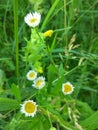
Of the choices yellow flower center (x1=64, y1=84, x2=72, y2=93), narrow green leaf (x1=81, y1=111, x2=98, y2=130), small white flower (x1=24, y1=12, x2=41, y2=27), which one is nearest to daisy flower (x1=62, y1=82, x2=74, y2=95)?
yellow flower center (x1=64, y1=84, x2=72, y2=93)

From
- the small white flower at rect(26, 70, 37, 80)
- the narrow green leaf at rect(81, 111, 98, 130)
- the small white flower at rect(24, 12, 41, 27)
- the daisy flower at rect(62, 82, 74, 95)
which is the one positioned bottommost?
the narrow green leaf at rect(81, 111, 98, 130)

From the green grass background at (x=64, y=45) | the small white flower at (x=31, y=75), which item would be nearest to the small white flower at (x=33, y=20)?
the green grass background at (x=64, y=45)

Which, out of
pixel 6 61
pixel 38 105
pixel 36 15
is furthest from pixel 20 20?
pixel 38 105

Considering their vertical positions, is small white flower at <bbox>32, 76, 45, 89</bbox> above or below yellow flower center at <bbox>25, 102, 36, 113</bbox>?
above

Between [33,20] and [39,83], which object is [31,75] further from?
[33,20]

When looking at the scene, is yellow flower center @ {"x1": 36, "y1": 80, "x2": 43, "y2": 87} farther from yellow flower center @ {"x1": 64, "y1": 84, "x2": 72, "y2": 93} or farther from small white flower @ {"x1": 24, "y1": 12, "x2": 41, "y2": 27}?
small white flower @ {"x1": 24, "y1": 12, "x2": 41, "y2": 27}

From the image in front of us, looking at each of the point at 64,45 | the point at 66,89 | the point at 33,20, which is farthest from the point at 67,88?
the point at 64,45

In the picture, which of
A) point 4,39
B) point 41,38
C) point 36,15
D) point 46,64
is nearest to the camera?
point 41,38

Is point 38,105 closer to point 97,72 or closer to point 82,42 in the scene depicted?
point 97,72

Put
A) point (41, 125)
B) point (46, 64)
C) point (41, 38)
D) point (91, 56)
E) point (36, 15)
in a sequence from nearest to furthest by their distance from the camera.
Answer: point (41, 125)
point (41, 38)
point (36, 15)
point (91, 56)
point (46, 64)
